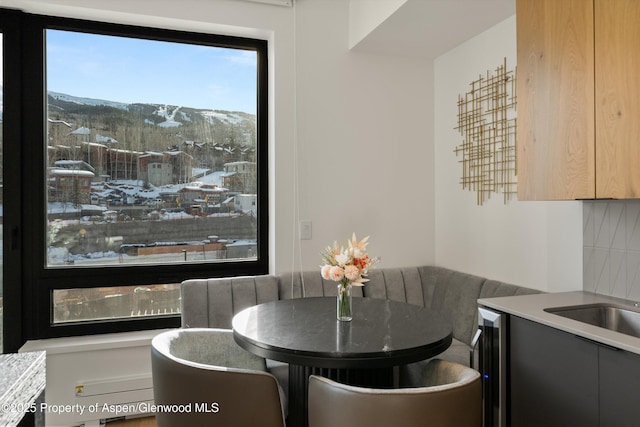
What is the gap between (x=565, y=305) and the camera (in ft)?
6.16

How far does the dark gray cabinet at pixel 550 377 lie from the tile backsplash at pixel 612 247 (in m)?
0.56

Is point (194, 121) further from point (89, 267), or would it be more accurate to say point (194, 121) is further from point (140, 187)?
point (89, 267)

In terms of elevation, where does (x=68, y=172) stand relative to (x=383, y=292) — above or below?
above

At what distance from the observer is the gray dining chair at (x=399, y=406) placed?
126 centimetres

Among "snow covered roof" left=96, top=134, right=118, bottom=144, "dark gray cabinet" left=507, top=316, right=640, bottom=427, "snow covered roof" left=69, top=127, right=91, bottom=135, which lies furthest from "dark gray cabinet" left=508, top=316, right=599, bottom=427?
"snow covered roof" left=69, top=127, right=91, bottom=135

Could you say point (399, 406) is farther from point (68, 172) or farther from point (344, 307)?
point (68, 172)

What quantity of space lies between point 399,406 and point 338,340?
42cm

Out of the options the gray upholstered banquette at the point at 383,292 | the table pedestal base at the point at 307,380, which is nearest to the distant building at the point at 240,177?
the gray upholstered banquette at the point at 383,292

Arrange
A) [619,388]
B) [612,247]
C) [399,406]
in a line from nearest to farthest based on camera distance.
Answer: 1. [399,406]
2. [619,388]
3. [612,247]

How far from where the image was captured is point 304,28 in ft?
9.86

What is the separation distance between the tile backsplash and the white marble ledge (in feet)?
7.32

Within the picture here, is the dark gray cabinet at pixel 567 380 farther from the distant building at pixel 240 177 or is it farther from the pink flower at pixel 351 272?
the distant building at pixel 240 177

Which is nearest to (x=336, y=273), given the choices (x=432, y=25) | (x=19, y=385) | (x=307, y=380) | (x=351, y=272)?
(x=351, y=272)

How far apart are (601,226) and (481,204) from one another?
84cm
